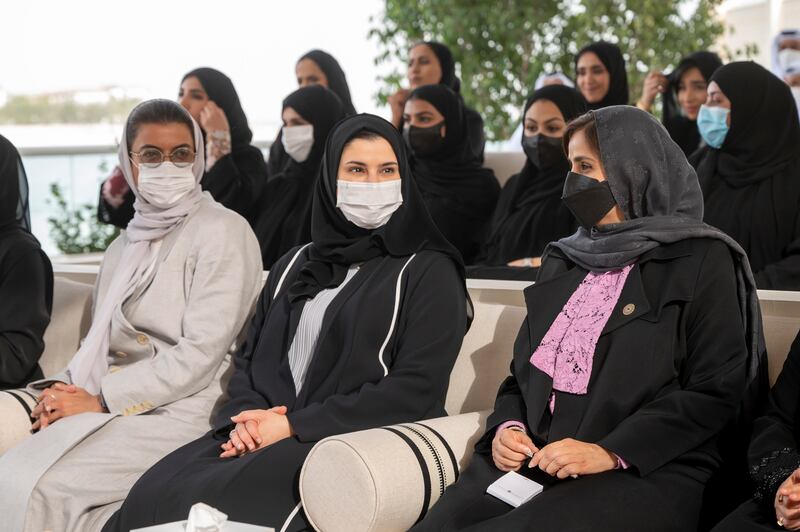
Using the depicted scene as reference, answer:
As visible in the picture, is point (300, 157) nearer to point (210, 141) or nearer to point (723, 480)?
point (210, 141)

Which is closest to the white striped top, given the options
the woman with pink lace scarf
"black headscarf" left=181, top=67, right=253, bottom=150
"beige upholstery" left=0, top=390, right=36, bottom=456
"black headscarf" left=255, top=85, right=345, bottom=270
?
the woman with pink lace scarf

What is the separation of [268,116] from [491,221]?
165 inches

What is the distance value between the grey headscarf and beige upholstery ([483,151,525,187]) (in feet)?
9.86

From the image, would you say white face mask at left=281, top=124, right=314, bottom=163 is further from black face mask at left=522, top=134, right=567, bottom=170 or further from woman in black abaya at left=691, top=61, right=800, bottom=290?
woman in black abaya at left=691, top=61, right=800, bottom=290

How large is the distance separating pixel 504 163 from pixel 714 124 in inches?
68.6

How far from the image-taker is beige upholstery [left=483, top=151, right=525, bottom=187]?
5738 millimetres

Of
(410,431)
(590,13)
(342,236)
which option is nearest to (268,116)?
(590,13)

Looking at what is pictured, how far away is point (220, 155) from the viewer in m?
5.38

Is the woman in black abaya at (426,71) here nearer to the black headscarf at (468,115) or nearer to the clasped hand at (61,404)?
the black headscarf at (468,115)

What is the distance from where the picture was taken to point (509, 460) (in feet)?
8.49

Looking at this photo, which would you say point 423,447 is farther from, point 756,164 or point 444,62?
point 444,62

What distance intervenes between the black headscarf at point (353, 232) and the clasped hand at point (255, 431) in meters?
0.41

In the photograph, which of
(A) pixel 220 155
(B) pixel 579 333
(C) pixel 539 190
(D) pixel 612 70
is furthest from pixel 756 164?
(A) pixel 220 155

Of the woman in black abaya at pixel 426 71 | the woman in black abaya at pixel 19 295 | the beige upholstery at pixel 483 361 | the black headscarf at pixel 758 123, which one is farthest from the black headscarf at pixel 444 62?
the beige upholstery at pixel 483 361
